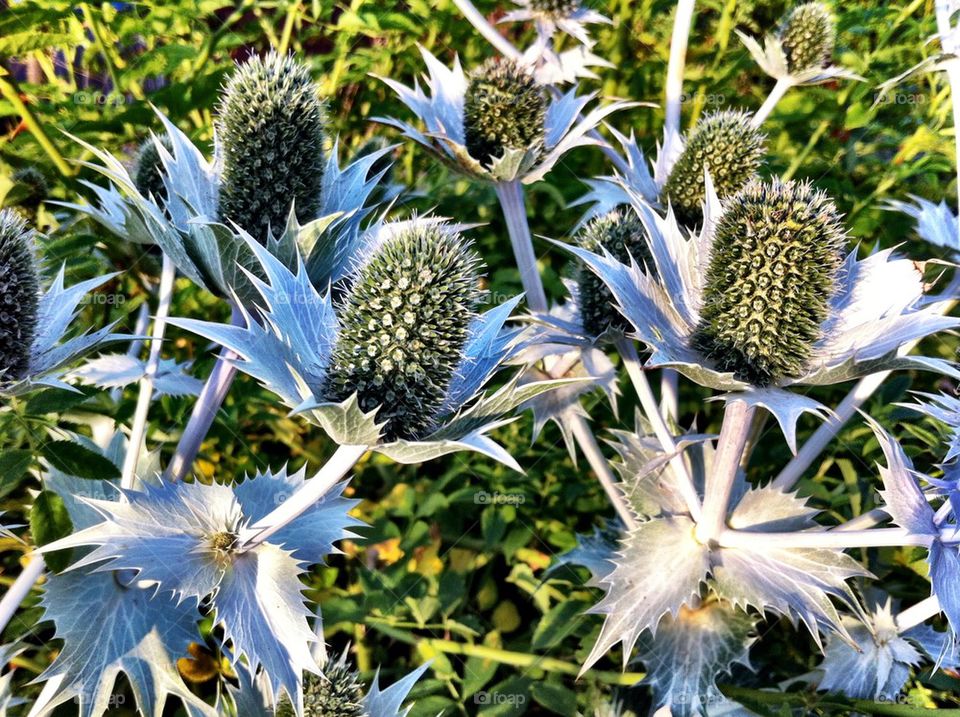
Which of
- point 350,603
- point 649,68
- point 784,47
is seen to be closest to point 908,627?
point 350,603

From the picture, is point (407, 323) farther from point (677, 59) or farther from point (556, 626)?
point (677, 59)

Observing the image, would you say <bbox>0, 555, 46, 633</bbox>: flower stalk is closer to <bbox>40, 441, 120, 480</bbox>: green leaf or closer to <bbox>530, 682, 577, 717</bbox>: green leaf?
<bbox>40, 441, 120, 480</bbox>: green leaf

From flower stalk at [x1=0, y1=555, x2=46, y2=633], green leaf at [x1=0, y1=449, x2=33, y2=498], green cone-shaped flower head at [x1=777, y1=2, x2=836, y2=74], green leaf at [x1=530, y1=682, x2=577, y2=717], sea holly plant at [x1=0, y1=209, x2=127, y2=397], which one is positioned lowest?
green leaf at [x1=530, y1=682, x2=577, y2=717]

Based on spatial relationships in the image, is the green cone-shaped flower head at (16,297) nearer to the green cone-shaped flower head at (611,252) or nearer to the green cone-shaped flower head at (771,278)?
the green cone-shaped flower head at (611,252)

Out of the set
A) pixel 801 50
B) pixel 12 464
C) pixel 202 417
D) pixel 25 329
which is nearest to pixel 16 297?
pixel 25 329

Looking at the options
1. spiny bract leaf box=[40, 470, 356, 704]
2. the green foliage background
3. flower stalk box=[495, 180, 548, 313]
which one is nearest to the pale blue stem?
the green foliage background

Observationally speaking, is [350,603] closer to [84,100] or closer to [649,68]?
[84,100]

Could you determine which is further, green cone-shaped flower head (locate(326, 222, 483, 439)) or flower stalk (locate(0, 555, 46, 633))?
flower stalk (locate(0, 555, 46, 633))
